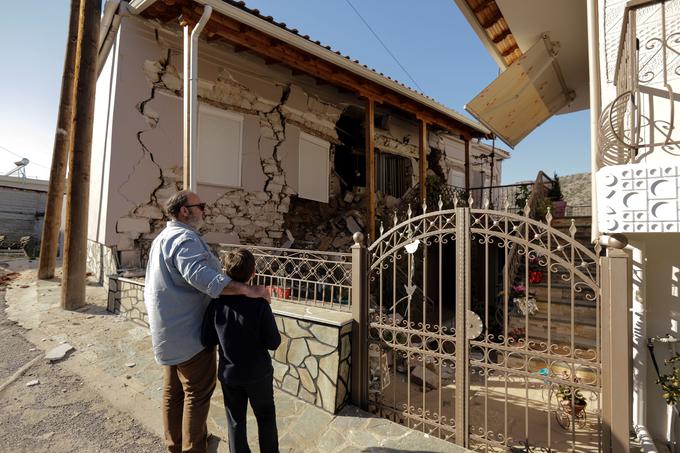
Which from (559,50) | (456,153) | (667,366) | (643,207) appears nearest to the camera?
(643,207)

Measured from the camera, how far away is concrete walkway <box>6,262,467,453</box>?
260cm

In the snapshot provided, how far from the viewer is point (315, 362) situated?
10.2 ft

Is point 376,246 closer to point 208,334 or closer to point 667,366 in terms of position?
point 208,334

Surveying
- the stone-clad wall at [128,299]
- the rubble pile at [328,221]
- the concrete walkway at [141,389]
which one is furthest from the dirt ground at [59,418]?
the rubble pile at [328,221]

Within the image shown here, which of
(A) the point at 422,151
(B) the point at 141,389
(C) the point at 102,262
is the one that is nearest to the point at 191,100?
(C) the point at 102,262

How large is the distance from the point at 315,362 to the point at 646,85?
10.9ft

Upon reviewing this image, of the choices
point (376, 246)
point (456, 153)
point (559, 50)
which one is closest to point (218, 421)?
point (376, 246)

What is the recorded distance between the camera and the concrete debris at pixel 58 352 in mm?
3776

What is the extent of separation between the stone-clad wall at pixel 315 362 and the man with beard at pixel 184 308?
1.15m

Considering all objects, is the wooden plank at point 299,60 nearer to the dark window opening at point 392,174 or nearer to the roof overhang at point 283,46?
the roof overhang at point 283,46

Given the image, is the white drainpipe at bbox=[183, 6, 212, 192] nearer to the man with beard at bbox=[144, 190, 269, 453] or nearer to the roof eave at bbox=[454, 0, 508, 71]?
the man with beard at bbox=[144, 190, 269, 453]

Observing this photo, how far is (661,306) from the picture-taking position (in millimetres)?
2500

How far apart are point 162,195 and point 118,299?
177 centimetres

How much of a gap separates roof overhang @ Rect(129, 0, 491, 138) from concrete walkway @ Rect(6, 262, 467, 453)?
4483 millimetres
